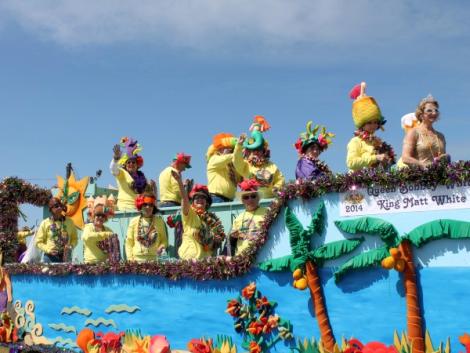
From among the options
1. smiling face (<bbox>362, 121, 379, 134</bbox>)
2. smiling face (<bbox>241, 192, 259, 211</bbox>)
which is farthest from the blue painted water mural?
smiling face (<bbox>362, 121, 379, 134</bbox>)

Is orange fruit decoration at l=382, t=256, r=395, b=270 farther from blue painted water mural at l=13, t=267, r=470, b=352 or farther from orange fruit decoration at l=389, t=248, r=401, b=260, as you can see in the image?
blue painted water mural at l=13, t=267, r=470, b=352

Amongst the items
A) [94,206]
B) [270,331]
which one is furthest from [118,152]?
[270,331]

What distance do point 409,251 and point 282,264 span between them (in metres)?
1.26

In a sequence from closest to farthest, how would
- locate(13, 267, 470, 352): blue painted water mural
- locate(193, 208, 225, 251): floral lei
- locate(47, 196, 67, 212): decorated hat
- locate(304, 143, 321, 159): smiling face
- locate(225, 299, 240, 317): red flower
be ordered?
locate(13, 267, 470, 352): blue painted water mural
locate(225, 299, 240, 317): red flower
locate(193, 208, 225, 251): floral lei
locate(304, 143, 321, 159): smiling face
locate(47, 196, 67, 212): decorated hat

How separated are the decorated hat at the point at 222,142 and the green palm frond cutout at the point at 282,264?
2.69 meters

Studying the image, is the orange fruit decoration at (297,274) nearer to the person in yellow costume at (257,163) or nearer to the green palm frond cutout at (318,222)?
the green palm frond cutout at (318,222)

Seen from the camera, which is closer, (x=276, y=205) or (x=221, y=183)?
(x=276, y=205)

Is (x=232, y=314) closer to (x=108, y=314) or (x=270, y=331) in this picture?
(x=270, y=331)

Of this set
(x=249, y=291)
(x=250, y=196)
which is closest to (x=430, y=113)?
(x=250, y=196)

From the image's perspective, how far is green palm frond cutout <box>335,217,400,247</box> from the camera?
4999 millimetres

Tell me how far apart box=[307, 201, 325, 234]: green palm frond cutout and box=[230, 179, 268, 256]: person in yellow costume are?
2.68 feet

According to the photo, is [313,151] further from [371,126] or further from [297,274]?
[297,274]

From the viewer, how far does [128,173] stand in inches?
328

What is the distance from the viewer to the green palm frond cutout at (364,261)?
198 inches
